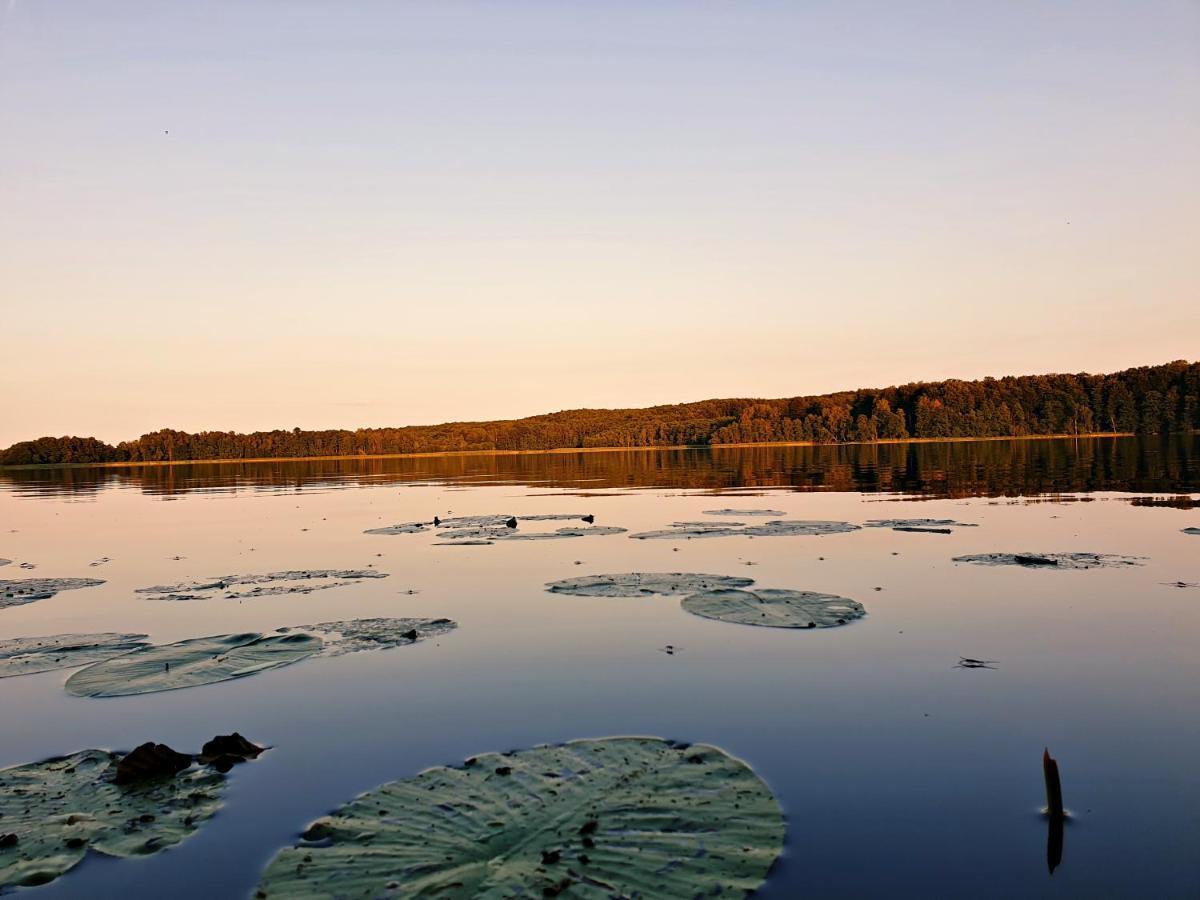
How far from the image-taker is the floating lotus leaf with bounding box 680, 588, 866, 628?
12758mm

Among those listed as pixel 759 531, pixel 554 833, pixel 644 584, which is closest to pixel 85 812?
pixel 554 833

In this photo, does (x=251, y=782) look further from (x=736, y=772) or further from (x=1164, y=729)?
(x=1164, y=729)

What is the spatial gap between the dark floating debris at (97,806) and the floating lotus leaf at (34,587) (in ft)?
38.8

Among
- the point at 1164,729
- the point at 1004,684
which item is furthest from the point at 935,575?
the point at 1164,729

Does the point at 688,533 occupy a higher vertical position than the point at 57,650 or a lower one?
higher

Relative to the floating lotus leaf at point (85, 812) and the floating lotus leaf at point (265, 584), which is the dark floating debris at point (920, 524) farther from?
the floating lotus leaf at point (85, 812)

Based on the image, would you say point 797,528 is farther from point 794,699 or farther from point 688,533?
point 794,699

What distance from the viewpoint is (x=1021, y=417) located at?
16662 cm

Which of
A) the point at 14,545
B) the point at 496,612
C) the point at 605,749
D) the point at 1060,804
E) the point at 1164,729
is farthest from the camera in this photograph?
the point at 14,545

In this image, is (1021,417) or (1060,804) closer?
(1060,804)

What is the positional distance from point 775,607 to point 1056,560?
26.0ft

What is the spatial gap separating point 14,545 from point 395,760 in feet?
93.1

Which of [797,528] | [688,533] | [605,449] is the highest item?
[605,449]

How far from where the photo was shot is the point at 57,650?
40.9 ft
